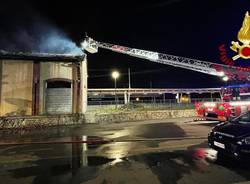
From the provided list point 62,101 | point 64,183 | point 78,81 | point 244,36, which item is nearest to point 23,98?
point 62,101

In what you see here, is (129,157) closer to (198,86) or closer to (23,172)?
(23,172)

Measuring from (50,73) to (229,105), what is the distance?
13213mm

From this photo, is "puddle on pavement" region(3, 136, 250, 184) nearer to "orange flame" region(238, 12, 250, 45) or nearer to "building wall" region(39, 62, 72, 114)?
"building wall" region(39, 62, 72, 114)

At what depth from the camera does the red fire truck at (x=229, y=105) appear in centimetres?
1312

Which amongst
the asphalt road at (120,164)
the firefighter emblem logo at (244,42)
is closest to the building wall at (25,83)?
the asphalt road at (120,164)

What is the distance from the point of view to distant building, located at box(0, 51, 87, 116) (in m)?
17.6

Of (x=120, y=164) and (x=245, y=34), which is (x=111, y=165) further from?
(x=245, y=34)

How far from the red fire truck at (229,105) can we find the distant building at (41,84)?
10073 mm

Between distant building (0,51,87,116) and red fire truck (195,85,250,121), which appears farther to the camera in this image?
distant building (0,51,87,116)

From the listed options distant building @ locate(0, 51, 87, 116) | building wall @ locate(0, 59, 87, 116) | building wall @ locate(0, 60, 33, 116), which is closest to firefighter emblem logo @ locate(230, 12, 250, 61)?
distant building @ locate(0, 51, 87, 116)

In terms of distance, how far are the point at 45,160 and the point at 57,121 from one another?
10.3m

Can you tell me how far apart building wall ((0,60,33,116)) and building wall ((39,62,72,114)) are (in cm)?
80

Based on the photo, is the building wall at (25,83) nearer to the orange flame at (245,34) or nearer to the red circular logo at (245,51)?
the red circular logo at (245,51)

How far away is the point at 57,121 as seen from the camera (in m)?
17.3
